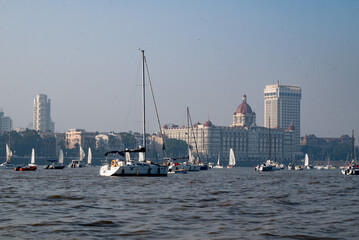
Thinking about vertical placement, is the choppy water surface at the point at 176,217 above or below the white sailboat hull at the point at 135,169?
below

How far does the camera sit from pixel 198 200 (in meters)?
40.0

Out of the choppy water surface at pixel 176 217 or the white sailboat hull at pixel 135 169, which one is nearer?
the choppy water surface at pixel 176 217

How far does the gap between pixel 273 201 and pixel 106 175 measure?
41.3m

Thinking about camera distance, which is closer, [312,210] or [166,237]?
[166,237]

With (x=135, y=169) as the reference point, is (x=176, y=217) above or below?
below

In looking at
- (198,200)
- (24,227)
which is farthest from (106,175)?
(24,227)

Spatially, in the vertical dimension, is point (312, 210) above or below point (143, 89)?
below

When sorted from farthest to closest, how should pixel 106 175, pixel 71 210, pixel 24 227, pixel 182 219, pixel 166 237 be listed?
pixel 106 175, pixel 71 210, pixel 182 219, pixel 24 227, pixel 166 237

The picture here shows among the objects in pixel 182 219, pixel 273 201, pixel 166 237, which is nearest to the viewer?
pixel 166 237

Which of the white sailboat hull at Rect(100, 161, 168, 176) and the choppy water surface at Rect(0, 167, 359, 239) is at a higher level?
the white sailboat hull at Rect(100, 161, 168, 176)

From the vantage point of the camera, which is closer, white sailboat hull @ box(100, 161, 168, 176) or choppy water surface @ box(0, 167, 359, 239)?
choppy water surface @ box(0, 167, 359, 239)

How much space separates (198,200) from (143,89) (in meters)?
44.0

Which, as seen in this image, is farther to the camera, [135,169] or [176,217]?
[135,169]

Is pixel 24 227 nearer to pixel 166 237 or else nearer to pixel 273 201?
pixel 166 237
